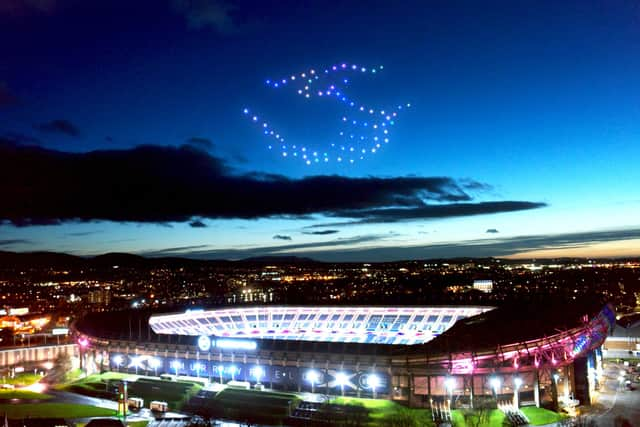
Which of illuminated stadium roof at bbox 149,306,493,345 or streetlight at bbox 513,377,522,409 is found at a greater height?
illuminated stadium roof at bbox 149,306,493,345

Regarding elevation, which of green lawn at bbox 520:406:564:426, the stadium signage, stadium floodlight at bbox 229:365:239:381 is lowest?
green lawn at bbox 520:406:564:426

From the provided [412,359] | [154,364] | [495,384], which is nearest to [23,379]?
[154,364]

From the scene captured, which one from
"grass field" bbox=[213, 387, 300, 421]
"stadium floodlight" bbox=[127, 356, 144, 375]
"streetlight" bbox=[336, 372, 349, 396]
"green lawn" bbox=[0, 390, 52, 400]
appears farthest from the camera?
"stadium floodlight" bbox=[127, 356, 144, 375]

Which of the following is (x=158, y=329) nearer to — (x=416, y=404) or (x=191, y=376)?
(x=191, y=376)

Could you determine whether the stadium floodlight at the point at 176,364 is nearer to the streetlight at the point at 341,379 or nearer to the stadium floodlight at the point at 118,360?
the stadium floodlight at the point at 118,360

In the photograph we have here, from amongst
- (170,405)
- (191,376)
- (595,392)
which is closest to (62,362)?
(191,376)

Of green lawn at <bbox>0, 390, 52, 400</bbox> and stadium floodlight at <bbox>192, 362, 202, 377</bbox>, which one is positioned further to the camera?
stadium floodlight at <bbox>192, 362, 202, 377</bbox>

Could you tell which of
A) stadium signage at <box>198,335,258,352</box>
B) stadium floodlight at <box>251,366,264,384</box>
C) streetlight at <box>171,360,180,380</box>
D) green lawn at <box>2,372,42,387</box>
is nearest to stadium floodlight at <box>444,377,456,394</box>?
stadium floodlight at <box>251,366,264,384</box>

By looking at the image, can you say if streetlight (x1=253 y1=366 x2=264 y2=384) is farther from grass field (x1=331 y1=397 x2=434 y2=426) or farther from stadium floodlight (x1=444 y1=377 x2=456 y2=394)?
stadium floodlight (x1=444 y1=377 x2=456 y2=394)
